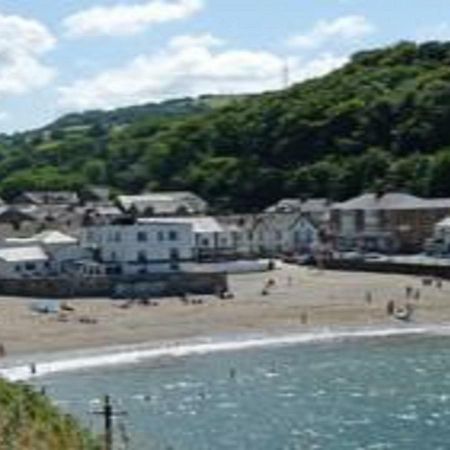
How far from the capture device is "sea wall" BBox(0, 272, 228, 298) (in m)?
69.7

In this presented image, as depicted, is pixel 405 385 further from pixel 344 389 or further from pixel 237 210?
pixel 237 210

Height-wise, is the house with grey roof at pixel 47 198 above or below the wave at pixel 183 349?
above

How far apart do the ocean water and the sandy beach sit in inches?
160

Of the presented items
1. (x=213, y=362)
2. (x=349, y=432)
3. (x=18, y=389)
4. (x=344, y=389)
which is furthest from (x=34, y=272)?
(x=18, y=389)

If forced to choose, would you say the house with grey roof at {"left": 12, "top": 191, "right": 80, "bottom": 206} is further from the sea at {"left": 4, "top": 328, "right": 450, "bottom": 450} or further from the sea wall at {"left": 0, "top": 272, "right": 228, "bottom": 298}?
the sea at {"left": 4, "top": 328, "right": 450, "bottom": 450}

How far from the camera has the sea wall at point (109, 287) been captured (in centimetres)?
6969

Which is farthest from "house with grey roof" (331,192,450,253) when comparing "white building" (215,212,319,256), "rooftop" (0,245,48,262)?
"rooftop" (0,245,48,262)

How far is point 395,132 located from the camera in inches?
4929

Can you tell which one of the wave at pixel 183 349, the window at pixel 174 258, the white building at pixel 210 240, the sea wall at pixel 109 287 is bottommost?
the wave at pixel 183 349

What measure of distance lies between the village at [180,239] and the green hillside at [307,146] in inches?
168

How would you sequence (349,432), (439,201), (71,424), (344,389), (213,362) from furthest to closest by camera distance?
(439,201) → (213,362) → (344,389) → (349,432) → (71,424)

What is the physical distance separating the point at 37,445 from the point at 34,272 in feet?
194

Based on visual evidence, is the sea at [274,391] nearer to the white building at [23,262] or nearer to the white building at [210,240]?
the white building at [23,262]

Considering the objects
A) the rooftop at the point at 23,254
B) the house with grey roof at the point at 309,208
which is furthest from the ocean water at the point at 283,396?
the house with grey roof at the point at 309,208
